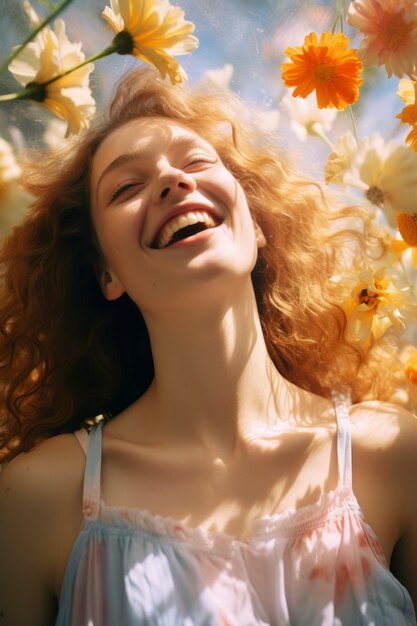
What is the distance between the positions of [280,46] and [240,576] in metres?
0.96

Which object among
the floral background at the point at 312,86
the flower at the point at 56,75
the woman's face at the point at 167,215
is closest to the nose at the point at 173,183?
the woman's face at the point at 167,215

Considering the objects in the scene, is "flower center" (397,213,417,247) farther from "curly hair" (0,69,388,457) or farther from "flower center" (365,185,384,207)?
"curly hair" (0,69,388,457)

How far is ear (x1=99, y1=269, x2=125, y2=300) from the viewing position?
137 cm

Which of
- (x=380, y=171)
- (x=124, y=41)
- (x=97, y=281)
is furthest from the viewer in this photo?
(x=97, y=281)

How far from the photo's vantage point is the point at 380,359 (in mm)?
1506

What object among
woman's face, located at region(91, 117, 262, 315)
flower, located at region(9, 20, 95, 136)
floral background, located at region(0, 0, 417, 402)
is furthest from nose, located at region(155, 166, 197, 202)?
flower, located at region(9, 20, 95, 136)

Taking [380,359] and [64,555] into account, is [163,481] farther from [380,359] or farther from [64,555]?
[380,359]

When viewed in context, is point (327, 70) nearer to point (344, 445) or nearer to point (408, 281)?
point (408, 281)

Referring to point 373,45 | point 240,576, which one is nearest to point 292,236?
point 373,45

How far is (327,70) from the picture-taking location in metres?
1.03

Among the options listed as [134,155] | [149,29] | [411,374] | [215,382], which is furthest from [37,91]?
[411,374]

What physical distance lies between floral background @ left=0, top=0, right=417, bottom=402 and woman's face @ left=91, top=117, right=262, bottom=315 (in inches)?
5.1

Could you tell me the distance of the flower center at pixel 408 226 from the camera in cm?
112

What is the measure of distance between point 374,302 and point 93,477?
21.6 inches
